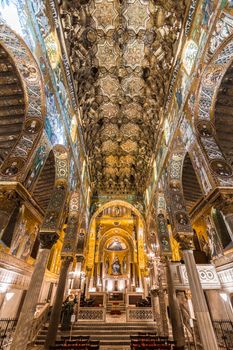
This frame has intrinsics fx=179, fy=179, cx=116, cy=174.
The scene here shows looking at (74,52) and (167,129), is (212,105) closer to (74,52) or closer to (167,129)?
(167,129)

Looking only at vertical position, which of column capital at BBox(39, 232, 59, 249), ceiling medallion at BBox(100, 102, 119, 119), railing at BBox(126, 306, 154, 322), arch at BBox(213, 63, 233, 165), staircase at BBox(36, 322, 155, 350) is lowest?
staircase at BBox(36, 322, 155, 350)

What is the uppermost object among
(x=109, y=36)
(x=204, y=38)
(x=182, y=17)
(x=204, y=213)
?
(x=109, y=36)

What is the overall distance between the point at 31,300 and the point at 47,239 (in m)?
2.08

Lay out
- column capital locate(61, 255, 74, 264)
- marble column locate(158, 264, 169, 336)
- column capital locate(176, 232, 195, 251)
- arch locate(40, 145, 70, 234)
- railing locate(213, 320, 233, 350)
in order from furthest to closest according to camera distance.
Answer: column capital locate(61, 255, 74, 264) < marble column locate(158, 264, 169, 336) < arch locate(40, 145, 70, 234) < railing locate(213, 320, 233, 350) < column capital locate(176, 232, 195, 251)

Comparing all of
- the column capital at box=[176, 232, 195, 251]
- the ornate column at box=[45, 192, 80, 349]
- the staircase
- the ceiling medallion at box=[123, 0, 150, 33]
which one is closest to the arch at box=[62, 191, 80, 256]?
the ornate column at box=[45, 192, 80, 349]

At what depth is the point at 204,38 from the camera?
5.73 meters

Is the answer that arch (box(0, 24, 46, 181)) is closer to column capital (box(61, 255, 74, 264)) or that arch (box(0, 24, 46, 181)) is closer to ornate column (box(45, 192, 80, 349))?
ornate column (box(45, 192, 80, 349))

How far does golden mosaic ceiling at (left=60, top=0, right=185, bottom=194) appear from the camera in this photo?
26.2ft

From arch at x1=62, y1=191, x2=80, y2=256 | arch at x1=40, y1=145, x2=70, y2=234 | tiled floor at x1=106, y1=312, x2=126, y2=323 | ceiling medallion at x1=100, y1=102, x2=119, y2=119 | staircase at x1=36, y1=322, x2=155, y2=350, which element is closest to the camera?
arch at x1=40, y1=145, x2=70, y2=234

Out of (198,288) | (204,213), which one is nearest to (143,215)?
(204,213)

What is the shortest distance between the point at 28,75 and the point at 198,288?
30.2 feet

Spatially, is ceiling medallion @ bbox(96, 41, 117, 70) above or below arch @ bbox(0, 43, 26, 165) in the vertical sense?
above

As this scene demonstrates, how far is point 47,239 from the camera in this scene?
7242 mm

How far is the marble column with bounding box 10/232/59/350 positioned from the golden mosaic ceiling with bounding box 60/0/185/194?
7.65m
